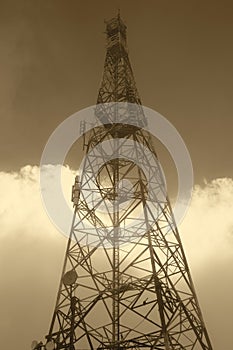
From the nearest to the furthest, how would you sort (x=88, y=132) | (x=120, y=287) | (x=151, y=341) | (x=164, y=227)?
1. (x=151, y=341)
2. (x=120, y=287)
3. (x=164, y=227)
4. (x=88, y=132)

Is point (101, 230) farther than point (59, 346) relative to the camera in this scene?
Yes

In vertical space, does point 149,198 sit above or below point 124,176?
below

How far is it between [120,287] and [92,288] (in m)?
1.69

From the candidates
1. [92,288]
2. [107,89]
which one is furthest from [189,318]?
[107,89]

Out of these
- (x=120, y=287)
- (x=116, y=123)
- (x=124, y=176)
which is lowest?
(x=120, y=287)

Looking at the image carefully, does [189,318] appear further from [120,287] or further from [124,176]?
[124,176]

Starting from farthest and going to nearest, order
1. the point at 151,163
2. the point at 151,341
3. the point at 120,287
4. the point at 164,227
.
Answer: the point at 151,163
the point at 164,227
the point at 120,287
the point at 151,341

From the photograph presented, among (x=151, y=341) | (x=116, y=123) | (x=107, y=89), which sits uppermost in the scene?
(x=107, y=89)

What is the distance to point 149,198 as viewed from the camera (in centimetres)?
2392

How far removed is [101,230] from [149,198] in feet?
9.86

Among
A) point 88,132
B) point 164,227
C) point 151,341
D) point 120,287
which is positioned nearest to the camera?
point 151,341

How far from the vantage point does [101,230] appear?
2459 centimetres

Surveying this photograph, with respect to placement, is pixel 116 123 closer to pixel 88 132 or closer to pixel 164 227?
pixel 88 132

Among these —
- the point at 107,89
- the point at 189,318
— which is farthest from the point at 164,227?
the point at 107,89
